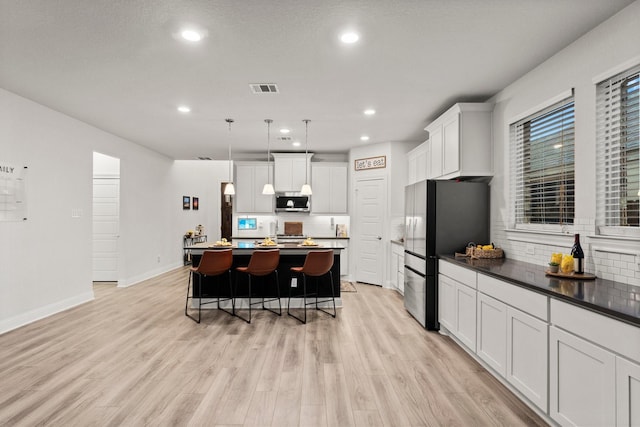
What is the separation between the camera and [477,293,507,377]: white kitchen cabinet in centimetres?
268

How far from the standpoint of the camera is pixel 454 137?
4266 mm

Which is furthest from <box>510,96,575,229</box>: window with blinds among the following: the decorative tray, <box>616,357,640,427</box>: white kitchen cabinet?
<box>616,357,640,427</box>: white kitchen cabinet

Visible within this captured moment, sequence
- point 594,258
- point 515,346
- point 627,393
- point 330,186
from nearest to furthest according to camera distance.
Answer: point 627,393, point 515,346, point 594,258, point 330,186

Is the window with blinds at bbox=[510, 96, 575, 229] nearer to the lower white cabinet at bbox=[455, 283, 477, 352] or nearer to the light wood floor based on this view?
the lower white cabinet at bbox=[455, 283, 477, 352]

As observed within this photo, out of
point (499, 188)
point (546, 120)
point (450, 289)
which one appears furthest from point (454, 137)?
point (450, 289)

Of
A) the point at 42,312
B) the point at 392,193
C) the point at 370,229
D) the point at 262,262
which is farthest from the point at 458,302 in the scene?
the point at 42,312

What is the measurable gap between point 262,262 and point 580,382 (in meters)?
3.46

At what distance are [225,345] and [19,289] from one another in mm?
2774

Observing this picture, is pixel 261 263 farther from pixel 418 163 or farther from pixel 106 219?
pixel 106 219

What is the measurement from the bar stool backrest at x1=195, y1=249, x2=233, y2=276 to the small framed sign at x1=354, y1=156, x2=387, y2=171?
3635 millimetres

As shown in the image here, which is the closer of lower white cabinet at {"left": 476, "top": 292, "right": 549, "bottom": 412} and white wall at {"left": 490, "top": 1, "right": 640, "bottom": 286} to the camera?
lower white cabinet at {"left": 476, "top": 292, "right": 549, "bottom": 412}

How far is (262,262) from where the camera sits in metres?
4.60

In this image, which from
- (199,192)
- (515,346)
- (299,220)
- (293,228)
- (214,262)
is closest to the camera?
(515,346)

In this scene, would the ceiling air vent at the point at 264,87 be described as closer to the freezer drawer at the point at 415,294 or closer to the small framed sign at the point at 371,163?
the freezer drawer at the point at 415,294
